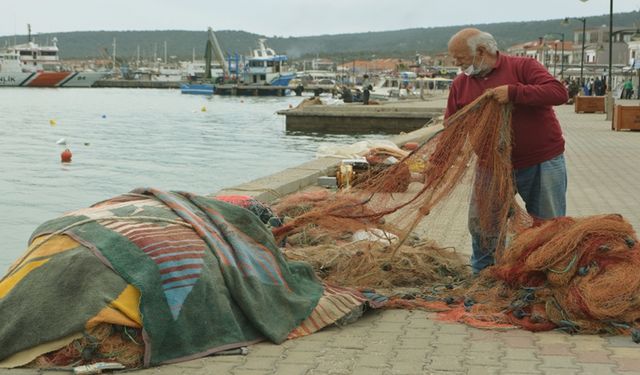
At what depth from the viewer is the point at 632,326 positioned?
4.85 m

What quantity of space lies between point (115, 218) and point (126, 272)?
1.53 feet

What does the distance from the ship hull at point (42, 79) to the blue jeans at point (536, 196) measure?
430 feet

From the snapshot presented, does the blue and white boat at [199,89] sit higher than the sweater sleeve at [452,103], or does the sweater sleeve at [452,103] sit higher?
the sweater sleeve at [452,103]

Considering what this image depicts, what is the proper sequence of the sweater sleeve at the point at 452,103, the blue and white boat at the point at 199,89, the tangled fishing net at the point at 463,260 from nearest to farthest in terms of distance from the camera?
the tangled fishing net at the point at 463,260 < the sweater sleeve at the point at 452,103 < the blue and white boat at the point at 199,89

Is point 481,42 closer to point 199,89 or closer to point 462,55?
point 462,55

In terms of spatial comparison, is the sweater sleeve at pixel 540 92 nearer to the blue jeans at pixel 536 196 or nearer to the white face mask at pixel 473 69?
the white face mask at pixel 473 69

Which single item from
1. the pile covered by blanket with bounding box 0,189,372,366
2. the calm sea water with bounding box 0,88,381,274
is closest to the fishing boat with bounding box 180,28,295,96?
the calm sea water with bounding box 0,88,381,274

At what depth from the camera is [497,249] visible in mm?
5824

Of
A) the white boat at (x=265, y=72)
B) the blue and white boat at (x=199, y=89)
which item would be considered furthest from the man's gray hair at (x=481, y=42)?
the blue and white boat at (x=199, y=89)

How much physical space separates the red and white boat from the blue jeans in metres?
131

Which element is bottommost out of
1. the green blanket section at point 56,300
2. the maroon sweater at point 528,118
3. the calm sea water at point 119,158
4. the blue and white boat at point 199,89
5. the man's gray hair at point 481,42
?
the calm sea water at point 119,158

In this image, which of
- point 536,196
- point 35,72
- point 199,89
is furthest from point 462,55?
point 35,72

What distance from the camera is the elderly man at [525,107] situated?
564 cm

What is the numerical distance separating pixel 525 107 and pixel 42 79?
132352 mm
